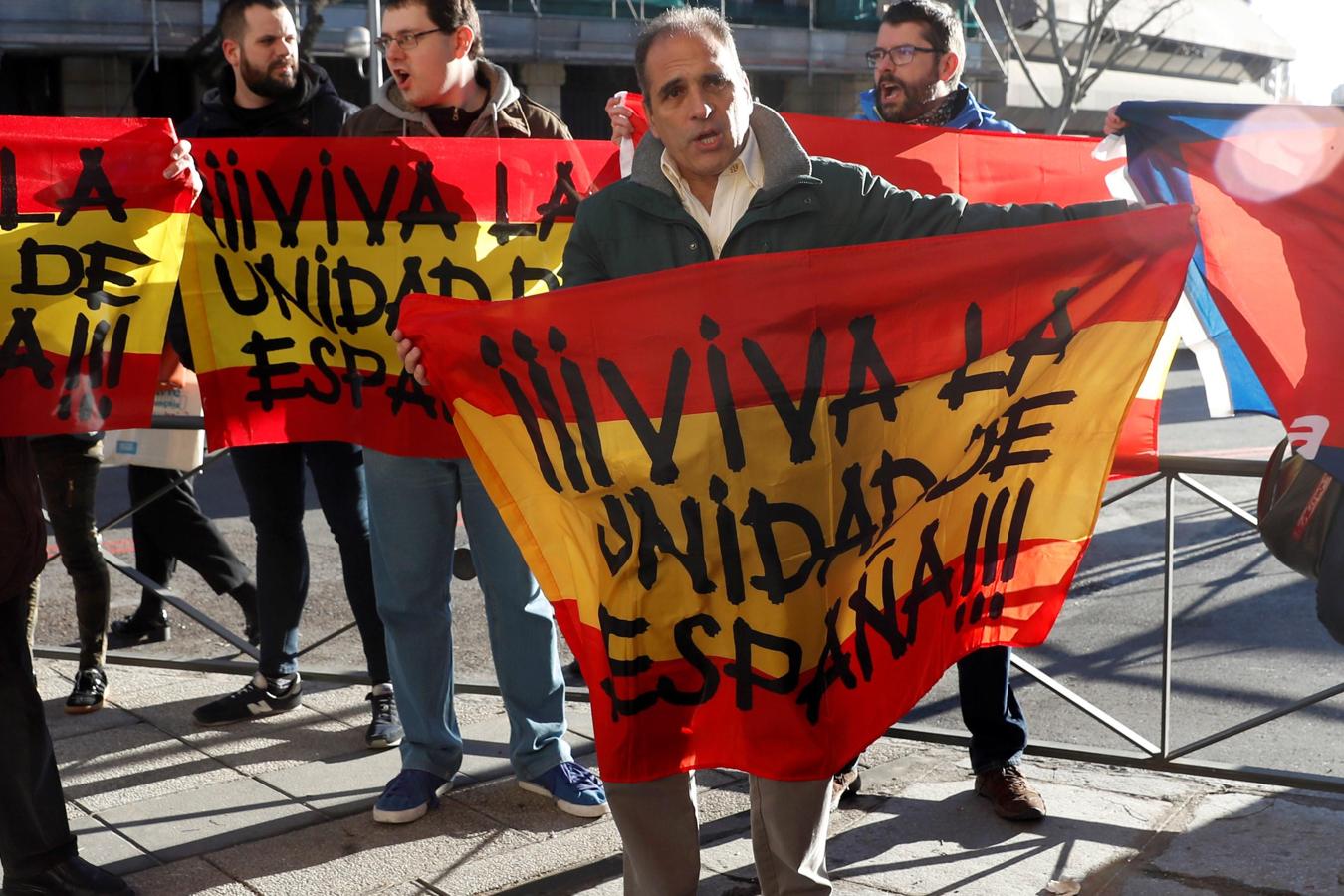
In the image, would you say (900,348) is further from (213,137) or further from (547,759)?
(213,137)

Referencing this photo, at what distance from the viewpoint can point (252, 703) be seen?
16.8ft

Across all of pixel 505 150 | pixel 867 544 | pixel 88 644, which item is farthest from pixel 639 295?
pixel 88 644

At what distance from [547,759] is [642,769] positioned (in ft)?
4.42

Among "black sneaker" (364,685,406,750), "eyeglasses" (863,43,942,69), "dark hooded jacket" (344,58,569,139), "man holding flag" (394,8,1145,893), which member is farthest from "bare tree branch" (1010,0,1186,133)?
"man holding flag" (394,8,1145,893)

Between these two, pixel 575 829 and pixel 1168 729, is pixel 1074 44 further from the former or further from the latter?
pixel 575 829

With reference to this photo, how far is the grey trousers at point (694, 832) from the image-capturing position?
120 inches

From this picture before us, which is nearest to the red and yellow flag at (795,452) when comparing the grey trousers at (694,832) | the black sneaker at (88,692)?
the grey trousers at (694,832)

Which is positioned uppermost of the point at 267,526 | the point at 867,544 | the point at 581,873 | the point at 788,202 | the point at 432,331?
the point at 788,202

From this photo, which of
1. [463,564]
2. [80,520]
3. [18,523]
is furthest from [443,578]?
[80,520]

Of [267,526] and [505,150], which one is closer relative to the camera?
[505,150]

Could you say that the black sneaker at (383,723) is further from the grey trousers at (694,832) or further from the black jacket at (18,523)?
the grey trousers at (694,832)

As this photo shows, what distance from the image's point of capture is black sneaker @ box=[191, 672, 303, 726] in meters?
5.07

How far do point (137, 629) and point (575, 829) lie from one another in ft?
9.60

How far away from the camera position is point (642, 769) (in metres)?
3.07
